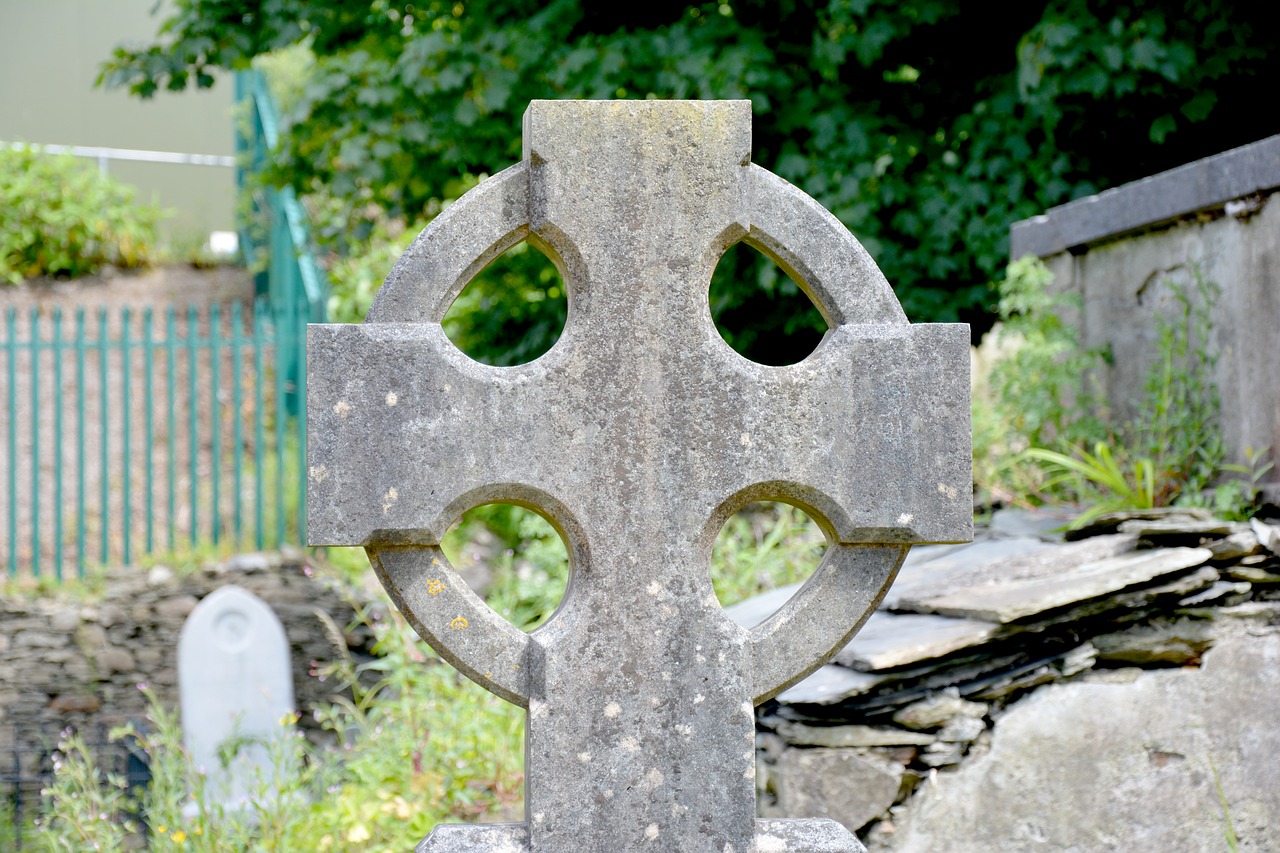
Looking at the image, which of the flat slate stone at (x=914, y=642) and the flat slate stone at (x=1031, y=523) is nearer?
the flat slate stone at (x=914, y=642)

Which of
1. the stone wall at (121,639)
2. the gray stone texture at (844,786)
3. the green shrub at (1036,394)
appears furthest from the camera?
the stone wall at (121,639)

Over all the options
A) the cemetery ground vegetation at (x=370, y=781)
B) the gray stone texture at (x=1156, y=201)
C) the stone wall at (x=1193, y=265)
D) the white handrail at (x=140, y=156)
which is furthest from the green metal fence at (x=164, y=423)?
the stone wall at (x=1193, y=265)

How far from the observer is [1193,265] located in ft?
11.7

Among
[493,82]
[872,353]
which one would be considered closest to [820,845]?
[872,353]

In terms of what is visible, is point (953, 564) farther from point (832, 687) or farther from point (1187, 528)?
point (832, 687)

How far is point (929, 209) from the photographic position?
5.46m

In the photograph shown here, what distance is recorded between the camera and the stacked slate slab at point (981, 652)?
2762 mm

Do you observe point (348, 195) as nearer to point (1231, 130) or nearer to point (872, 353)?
point (1231, 130)

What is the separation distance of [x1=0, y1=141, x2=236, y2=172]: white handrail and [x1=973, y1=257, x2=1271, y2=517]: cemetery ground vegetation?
768 centimetres

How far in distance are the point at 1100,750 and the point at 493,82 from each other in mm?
4084

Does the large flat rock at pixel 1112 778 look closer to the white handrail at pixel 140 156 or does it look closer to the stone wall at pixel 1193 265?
the stone wall at pixel 1193 265

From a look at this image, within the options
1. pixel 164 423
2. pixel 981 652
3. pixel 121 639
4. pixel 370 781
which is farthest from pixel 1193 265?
pixel 164 423

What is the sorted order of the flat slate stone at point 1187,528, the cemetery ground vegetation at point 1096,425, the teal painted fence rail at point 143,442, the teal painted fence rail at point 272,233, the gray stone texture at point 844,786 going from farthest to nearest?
the teal painted fence rail at point 272,233 → the teal painted fence rail at point 143,442 → the cemetery ground vegetation at point 1096,425 → the flat slate stone at point 1187,528 → the gray stone texture at point 844,786

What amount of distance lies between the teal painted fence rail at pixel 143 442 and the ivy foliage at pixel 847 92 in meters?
1.39
